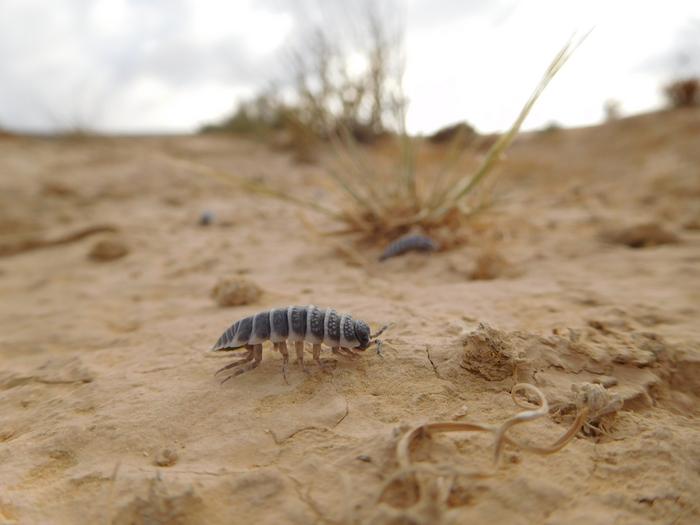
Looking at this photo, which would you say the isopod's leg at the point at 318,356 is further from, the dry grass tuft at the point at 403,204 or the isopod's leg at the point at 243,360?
the dry grass tuft at the point at 403,204

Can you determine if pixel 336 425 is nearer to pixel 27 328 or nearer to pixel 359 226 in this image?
pixel 27 328

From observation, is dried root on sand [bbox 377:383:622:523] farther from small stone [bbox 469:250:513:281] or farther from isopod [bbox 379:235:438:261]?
isopod [bbox 379:235:438:261]

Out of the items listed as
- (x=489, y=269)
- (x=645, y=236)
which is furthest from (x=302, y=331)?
(x=645, y=236)

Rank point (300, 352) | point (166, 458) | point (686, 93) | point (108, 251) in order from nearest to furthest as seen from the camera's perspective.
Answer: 1. point (166, 458)
2. point (300, 352)
3. point (108, 251)
4. point (686, 93)

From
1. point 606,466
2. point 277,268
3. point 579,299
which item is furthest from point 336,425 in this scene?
point 277,268

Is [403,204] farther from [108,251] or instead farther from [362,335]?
[108,251]
